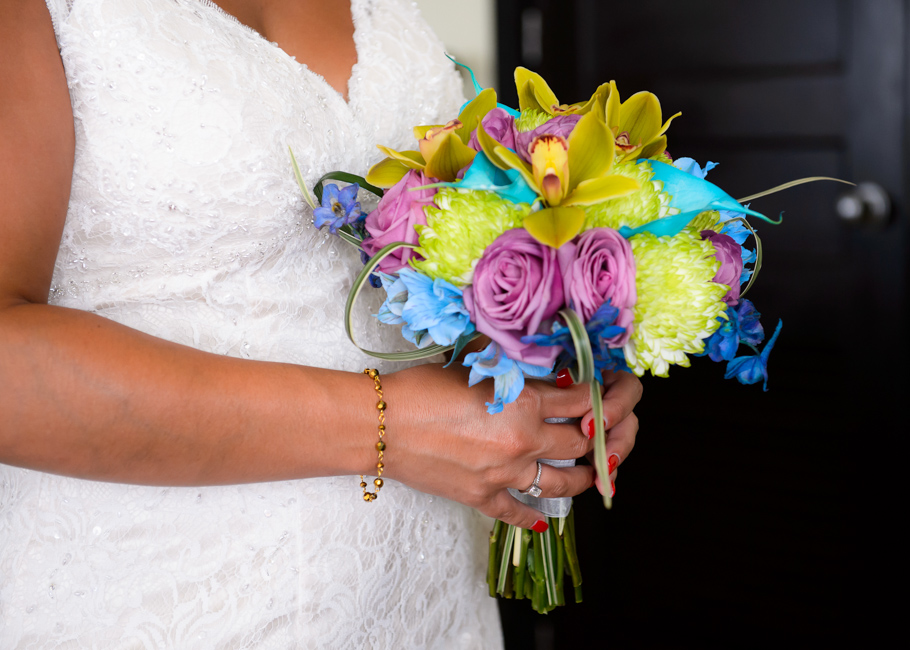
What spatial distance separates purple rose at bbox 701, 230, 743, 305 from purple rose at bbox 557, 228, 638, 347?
159 millimetres

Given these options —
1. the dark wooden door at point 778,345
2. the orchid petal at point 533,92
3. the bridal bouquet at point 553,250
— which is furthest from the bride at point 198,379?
the dark wooden door at point 778,345

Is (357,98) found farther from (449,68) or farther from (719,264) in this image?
(719,264)

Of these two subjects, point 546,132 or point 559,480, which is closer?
point 546,132

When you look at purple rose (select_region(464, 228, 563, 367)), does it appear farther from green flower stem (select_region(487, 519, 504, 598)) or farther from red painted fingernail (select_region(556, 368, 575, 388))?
green flower stem (select_region(487, 519, 504, 598))

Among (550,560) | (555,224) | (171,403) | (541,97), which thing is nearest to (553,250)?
(555,224)

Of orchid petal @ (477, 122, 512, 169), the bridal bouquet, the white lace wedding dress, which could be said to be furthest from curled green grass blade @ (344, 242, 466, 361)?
the white lace wedding dress

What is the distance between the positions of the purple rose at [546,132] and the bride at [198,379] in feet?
0.83

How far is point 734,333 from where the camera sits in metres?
0.70

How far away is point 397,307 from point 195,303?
265mm

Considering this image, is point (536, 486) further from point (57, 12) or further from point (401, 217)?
point (57, 12)

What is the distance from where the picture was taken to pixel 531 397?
0.76 metres

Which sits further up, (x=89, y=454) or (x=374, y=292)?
(x=374, y=292)

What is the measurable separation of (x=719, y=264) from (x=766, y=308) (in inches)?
55.3

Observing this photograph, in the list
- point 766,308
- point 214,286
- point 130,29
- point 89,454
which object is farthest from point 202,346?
point 766,308
